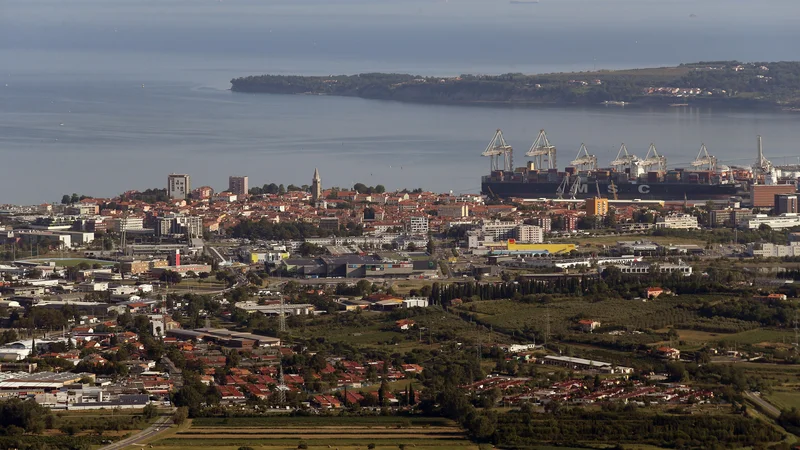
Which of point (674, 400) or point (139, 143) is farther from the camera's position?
point (139, 143)

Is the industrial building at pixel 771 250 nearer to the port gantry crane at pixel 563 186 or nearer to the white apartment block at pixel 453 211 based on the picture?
the white apartment block at pixel 453 211

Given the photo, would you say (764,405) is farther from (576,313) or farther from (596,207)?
(596,207)

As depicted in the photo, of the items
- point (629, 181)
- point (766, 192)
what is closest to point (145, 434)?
point (766, 192)

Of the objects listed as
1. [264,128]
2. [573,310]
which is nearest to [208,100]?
[264,128]

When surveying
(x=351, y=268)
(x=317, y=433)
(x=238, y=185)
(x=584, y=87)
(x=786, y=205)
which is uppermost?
(x=584, y=87)

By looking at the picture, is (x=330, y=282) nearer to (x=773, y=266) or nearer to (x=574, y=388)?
(x=773, y=266)

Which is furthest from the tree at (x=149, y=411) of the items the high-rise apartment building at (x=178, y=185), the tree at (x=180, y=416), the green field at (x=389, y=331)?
the high-rise apartment building at (x=178, y=185)
